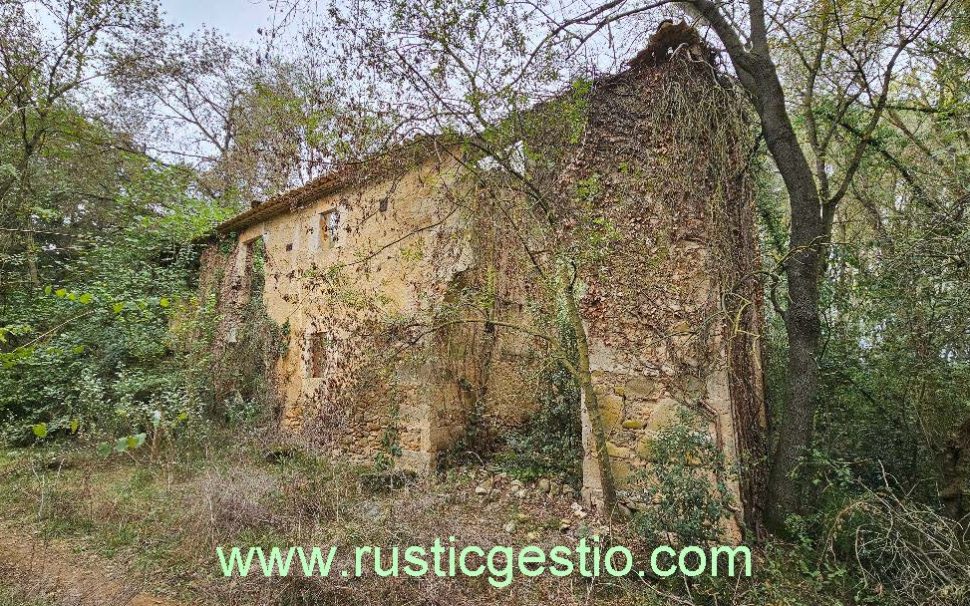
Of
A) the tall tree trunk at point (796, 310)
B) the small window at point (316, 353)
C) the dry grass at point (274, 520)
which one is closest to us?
the dry grass at point (274, 520)

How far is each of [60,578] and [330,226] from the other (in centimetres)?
564

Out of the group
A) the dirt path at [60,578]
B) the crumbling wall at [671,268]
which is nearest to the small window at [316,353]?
the dirt path at [60,578]

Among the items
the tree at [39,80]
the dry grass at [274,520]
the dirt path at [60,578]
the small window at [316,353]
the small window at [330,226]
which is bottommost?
the dirt path at [60,578]

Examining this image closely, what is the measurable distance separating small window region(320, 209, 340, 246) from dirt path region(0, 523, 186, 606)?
5057mm

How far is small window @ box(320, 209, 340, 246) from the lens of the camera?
7702 mm

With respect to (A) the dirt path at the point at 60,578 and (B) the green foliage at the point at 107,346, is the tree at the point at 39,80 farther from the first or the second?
(A) the dirt path at the point at 60,578

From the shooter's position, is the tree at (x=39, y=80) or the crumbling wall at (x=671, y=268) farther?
the tree at (x=39, y=80)

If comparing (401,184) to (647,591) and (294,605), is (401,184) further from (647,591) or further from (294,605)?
(647,591)

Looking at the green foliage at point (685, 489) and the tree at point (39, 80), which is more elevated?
the tree at point (39, 80)

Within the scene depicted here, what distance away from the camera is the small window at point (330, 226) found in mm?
7702

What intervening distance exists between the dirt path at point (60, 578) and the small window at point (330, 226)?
5.06 metres

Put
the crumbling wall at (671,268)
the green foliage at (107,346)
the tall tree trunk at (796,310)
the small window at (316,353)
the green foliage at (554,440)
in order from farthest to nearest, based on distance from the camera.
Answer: the small window at (316,353) < the green foliage at (107,346) < the green foliage at (554,440) < the crumbling wall at (671,268) < the tall tree trunk at (796,310)

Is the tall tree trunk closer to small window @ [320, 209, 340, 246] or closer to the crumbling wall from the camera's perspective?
the crumbling wall

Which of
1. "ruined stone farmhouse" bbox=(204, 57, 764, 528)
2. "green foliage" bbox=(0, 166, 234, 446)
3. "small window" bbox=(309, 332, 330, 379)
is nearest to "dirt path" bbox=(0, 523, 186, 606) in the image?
"green foliage" bbox=(0, 166, 234, 446)
